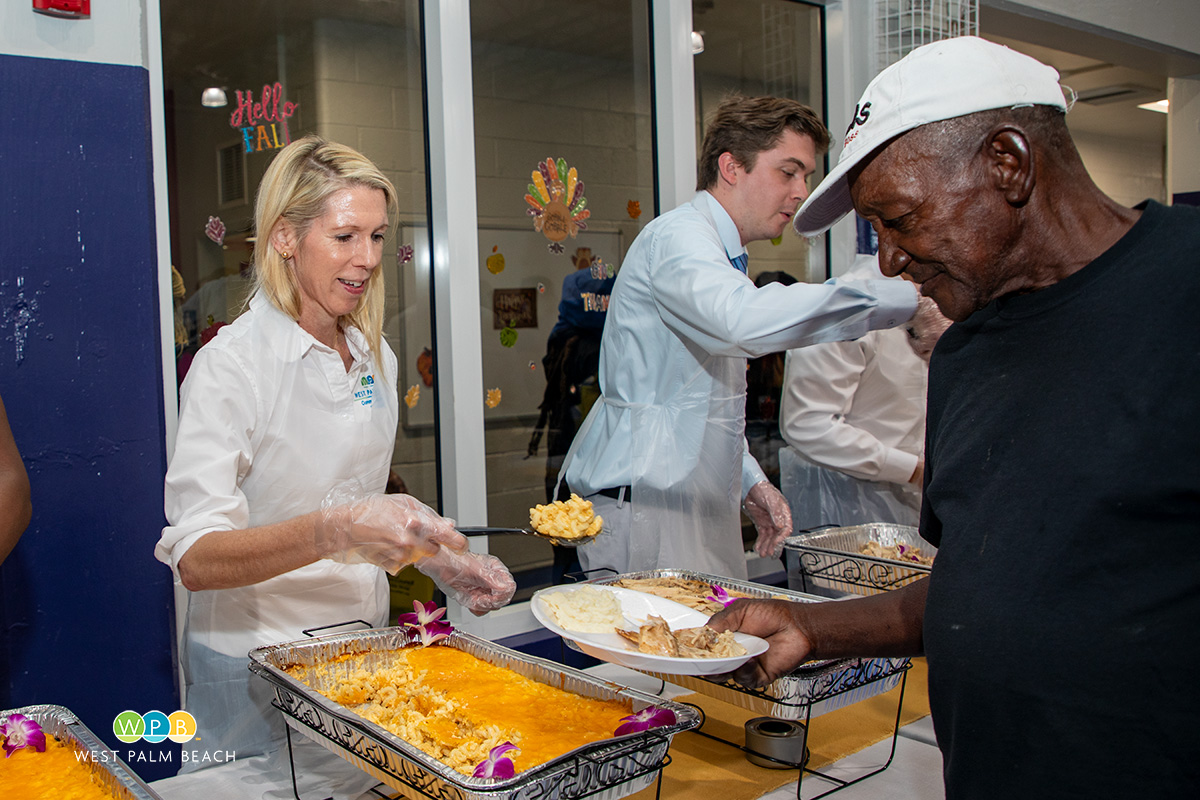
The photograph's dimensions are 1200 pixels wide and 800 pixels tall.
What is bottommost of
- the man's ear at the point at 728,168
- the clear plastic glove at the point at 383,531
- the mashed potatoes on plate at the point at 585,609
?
the mashed potatoes on plate at the point at 585,609

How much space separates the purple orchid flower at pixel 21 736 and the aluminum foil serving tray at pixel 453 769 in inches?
11.5

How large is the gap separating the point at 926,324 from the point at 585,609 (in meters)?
0.95

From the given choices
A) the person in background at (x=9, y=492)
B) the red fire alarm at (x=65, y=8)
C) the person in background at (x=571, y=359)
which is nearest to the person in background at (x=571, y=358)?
the person in background at (x=571, y=359)

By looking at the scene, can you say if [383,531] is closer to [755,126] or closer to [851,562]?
[851,562]

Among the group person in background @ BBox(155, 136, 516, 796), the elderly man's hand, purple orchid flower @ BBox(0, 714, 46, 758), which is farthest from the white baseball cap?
purple orchid flower @ BBox(0, 714, 46, 758)

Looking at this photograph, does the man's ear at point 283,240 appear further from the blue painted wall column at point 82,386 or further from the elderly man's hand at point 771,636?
the elderly man's hand at point 771,636

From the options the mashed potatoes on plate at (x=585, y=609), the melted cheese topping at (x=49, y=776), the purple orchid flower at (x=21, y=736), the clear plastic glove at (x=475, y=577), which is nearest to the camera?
the melted cheese topping at (x=49, y=776)

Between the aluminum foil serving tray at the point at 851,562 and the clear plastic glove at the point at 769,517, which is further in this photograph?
the clear plastic glove at the point at 769,517

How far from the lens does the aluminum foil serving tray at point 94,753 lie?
1082mm

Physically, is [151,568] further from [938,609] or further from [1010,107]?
[1010,107]

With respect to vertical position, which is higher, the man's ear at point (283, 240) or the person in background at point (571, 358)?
the man's ear at point (283, 240)

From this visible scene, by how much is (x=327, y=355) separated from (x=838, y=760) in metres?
1.15

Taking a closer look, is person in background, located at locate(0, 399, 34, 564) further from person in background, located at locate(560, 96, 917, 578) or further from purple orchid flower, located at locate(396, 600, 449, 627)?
person in background, located at locate(560, 96, 917, 578)

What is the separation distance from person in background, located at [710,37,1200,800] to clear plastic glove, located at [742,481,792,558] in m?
1.29
